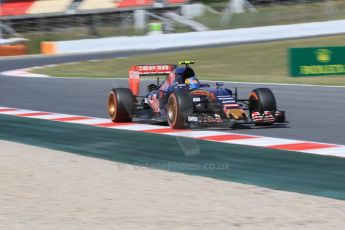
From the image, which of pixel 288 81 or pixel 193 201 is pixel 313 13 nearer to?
pixel 288 81

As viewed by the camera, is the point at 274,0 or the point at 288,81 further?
the point at 274,0

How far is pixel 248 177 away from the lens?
7.62m

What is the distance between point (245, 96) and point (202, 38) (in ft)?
72.0

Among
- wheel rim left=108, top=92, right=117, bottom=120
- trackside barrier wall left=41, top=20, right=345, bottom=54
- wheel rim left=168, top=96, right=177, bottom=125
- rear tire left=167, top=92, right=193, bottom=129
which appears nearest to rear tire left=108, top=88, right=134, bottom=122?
wheel rim left=108, top=92, right=117, bottom=120

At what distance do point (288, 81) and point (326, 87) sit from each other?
2.64 m

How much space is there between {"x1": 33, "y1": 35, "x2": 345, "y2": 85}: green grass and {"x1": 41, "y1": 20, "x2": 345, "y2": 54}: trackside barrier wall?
482 centimetres

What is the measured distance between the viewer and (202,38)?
37.8 metres

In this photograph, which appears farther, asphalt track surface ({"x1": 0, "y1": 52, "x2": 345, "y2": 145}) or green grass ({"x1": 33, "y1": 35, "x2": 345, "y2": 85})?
green grass ({"x1": 33, "y1": 35, "x2": 345, "y2": 85})

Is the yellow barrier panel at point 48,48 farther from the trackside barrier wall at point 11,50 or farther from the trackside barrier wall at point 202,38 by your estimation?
the trackside barrier wall at point 11,50

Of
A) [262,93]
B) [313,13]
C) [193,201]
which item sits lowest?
[193,201]

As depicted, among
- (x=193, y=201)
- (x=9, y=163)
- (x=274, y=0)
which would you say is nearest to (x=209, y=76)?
(x=9, y=163)

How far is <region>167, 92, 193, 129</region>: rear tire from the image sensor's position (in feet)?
34.8

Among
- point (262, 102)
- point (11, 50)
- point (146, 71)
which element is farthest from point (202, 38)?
point (262, 102)

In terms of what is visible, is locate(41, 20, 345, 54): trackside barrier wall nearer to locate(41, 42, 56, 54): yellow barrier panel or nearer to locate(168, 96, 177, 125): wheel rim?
locate(41, 42, 56, 54): yellow barrier panel
